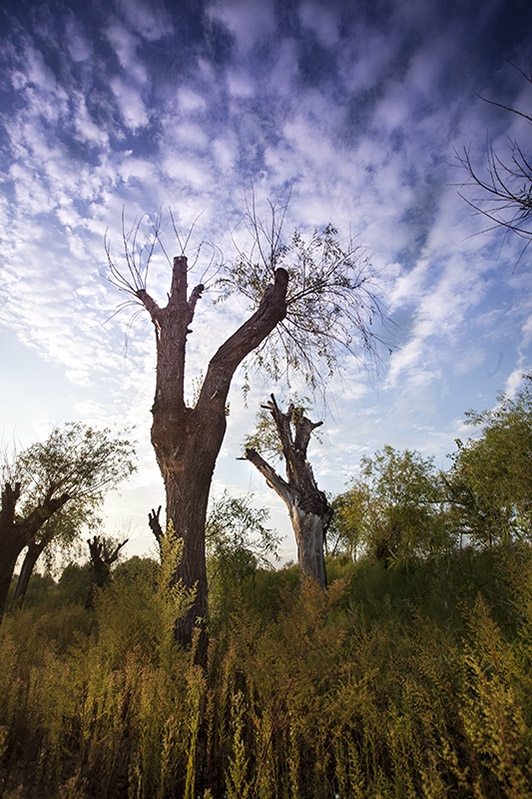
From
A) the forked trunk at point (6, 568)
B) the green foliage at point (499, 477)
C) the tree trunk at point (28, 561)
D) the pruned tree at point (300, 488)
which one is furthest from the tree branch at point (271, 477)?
the tree trunk at point (28, 561)

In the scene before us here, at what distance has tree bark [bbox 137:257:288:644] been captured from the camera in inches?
215

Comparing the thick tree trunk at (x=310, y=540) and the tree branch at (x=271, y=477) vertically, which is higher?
the tree branch at (x=271, y=477)

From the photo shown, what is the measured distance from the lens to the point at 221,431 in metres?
6.18

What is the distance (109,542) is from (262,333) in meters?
15.6

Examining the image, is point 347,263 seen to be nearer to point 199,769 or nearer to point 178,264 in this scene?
point 178,264

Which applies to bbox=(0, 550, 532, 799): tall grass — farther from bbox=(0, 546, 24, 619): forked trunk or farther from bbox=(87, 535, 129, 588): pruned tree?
bbox=(87, 535, 129, 588): pruned tree

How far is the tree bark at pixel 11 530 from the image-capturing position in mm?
12453

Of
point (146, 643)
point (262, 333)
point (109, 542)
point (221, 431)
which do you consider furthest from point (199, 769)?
point (109, 542)

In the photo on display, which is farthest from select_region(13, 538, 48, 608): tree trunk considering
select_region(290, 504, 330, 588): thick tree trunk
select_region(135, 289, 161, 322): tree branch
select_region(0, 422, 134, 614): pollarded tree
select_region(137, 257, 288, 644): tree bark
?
select_region(137, 257, 288, 644): tree bark

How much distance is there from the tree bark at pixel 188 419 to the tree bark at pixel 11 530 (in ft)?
32.4

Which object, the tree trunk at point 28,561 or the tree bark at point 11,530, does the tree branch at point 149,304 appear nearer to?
the tree bark at point 11,530

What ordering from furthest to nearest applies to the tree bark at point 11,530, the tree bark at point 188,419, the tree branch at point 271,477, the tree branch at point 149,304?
1. the tree bark at point 11,530
2. the tree branch at point 271,477
3. the tree branch at point 149,304
4. the tree bark at point 188,419

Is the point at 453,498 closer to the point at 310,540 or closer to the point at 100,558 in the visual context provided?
the point at 310,540

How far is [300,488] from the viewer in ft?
38.3
